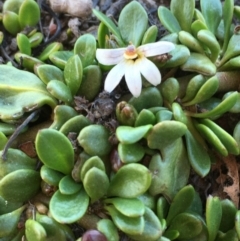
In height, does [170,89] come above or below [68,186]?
above

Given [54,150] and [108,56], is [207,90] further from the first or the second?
[54,150]

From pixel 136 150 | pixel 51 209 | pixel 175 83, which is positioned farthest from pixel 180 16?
pixel 51 209

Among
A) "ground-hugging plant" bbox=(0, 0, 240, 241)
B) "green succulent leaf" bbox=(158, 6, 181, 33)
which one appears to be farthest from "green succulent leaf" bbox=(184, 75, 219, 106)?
"green succulent leaf" bbox=(158, 6, 181, 33)

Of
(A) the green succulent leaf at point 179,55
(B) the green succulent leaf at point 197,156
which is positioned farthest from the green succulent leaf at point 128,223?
(A) the green succulent leaf at point 179,55

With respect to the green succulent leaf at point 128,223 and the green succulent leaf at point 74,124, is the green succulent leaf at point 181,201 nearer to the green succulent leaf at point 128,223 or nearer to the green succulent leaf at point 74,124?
the green succulent leaf at point 128,223

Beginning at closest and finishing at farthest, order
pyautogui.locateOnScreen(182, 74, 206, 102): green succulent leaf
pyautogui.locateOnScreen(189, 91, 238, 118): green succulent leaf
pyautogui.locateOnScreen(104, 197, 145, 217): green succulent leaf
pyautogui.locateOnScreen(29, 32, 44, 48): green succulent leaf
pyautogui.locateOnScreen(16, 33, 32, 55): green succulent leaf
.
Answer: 1. pyautogui.locateOnScreen(104, 197, 145, 217): green succulent leaf
2. pyautogui.locateOnScreen(189, 91, 238, 118): green succulent leaf
3. pyautogui.locateOnScreen(182, 74, 206, 102): green succulent leaf
4. pyautogui.locateOnScreen(16, 33, 32, 55): green succulent leaf
5. pyautogui.locateOnScreen(29, 32, 44, 48): green succulent leaf

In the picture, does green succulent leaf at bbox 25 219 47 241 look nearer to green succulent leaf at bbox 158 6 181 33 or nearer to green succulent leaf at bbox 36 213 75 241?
green succulent leaf at bbox 36 213 75 241

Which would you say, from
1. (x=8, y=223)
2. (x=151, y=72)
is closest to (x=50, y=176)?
(x=8, y=223)
